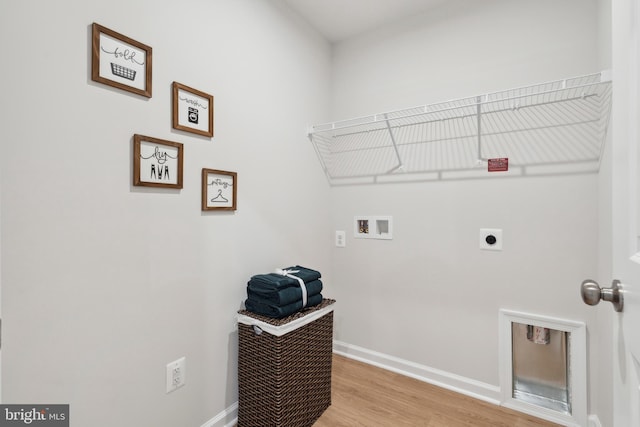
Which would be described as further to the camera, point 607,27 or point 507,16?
point 507,16

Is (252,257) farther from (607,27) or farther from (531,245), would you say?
(607,27)

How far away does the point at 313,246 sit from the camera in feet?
7.23

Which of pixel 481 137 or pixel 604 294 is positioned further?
pixel 481 137

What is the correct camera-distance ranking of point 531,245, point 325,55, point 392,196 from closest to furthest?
point 531,245
point 392,196
point 325,55

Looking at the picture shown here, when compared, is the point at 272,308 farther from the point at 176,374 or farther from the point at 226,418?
the point at 226,418

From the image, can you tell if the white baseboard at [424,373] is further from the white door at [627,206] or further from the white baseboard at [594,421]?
the white door at [627,206]

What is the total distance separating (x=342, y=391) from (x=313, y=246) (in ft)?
3.10

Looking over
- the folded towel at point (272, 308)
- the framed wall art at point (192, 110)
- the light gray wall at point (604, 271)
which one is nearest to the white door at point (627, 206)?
the light gray wall at point (604, 271)

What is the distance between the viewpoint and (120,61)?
1.11 m

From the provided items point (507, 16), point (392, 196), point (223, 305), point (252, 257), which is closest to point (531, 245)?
point (392, 196)

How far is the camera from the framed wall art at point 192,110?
4.27ft

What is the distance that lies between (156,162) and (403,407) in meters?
1.79

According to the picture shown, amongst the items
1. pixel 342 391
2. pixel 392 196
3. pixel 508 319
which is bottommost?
pixel 342 391

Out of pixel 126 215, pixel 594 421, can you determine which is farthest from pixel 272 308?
pixel 594 421
